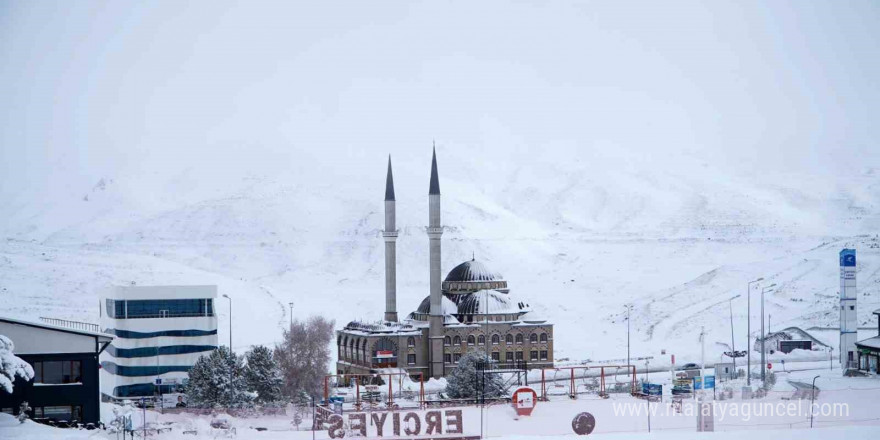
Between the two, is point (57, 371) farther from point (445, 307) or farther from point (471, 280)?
point (471, 280)

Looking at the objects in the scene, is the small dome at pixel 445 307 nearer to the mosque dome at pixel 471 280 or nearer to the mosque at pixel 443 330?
the mosque at pixel 443 330

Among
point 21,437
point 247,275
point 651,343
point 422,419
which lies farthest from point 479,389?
point 247,275

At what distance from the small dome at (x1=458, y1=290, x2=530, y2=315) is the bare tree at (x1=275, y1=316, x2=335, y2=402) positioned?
17356mm

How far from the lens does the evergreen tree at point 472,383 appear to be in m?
67.6

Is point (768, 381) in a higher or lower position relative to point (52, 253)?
lower

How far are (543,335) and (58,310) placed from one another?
57076mm

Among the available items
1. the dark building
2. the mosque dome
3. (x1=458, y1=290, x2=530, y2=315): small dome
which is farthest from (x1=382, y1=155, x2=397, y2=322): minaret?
the dark building

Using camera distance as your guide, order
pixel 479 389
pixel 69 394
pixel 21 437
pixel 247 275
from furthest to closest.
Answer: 1. pixel 247 275
2. pixel 479 389
3. pixel 69 394
4. pixel 21 437

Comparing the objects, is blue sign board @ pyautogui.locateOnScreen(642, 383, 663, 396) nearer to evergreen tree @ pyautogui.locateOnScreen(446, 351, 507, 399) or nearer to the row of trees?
evergreen tree @ pyautogui.locateOnScreen(446, 351, 507, 399)

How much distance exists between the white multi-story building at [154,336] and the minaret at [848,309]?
157 feet

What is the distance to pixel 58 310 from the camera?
406 feet

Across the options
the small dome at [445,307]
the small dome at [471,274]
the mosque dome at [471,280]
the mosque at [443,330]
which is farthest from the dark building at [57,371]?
the small dome at [471,274]

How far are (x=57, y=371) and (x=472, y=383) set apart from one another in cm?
2511

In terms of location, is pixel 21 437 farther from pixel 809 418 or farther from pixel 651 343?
pixel 651 343
